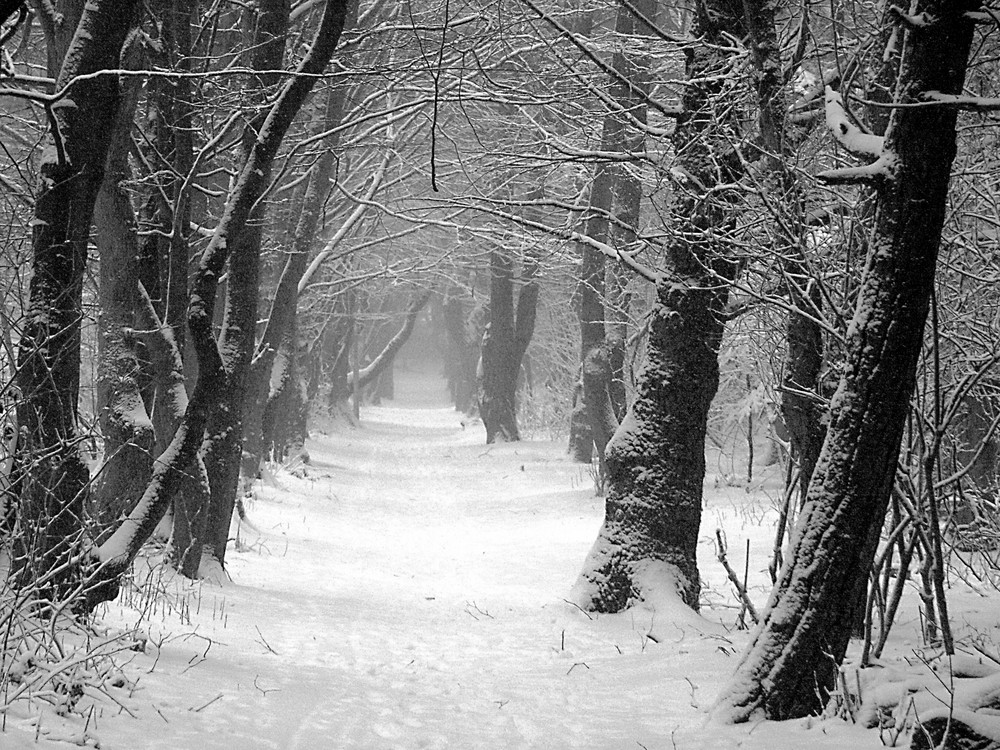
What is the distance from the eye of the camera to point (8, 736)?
3453mm

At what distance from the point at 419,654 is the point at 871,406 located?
3.84 meters

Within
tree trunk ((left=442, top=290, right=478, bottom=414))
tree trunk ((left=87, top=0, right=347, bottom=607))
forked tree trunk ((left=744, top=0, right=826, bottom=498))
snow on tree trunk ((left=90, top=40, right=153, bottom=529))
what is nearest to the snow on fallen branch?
forked tree trunk ((left=744, top=0, right=826, bottom=498))

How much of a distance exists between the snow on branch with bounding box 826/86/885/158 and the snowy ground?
103 inches

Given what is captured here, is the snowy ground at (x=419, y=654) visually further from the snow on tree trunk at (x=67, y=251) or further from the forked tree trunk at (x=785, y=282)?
the forked tree trunk at (x=785, y=282)

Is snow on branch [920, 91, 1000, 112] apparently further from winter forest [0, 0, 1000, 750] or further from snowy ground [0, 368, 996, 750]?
snowy ground [0, 368, 996, 750]

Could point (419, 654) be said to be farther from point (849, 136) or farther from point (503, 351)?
point (503, 351)

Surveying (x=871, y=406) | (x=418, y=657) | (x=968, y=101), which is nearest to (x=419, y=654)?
(x=418, y=657)

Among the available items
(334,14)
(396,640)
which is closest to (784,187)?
(334,14)

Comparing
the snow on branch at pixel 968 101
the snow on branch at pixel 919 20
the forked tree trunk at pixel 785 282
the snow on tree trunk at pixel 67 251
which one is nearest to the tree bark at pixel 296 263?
the snow on tree trunk at pixel 67 251

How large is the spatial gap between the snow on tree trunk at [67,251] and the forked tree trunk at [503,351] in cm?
2015

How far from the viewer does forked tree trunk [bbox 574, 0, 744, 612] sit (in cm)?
761

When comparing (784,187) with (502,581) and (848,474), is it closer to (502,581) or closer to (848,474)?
(848,474)

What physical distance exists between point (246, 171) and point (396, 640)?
143 inches

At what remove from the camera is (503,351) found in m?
25.8
